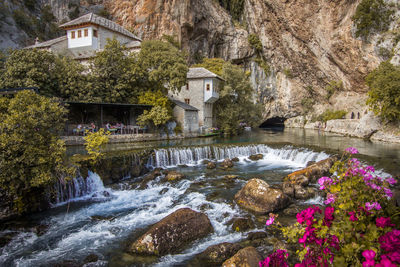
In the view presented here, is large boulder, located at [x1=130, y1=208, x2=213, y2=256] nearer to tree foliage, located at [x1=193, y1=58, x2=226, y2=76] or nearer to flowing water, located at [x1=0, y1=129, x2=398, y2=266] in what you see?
flowing water, located at [x1=0, y1=129, x2=398, y2=266]

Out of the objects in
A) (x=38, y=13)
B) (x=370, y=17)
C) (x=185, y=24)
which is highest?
(x=38, y=13)

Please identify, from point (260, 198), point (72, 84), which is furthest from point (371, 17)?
point (72, 84)

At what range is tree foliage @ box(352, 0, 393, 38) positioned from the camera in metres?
32.4

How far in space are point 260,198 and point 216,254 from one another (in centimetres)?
418

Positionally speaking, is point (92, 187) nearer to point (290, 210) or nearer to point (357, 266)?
point (290, 210)

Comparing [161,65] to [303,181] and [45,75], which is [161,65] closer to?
[45,75]

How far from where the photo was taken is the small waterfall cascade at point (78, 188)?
12.3 m

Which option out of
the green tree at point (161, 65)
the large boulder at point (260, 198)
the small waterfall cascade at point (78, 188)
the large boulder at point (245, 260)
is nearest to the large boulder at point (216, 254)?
the large boulder at point (245, 260)

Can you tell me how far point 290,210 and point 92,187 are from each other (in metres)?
10.1

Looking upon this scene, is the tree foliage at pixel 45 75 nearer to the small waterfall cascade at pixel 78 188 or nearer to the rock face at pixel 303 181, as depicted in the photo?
the small waterfall cascade at pixel 78 188

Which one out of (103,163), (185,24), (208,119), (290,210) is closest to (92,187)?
(103,163)

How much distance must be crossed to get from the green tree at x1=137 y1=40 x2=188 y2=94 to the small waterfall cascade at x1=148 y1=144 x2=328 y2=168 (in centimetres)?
945

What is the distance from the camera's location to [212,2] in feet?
172

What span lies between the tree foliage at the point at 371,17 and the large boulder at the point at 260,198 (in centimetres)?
3411
